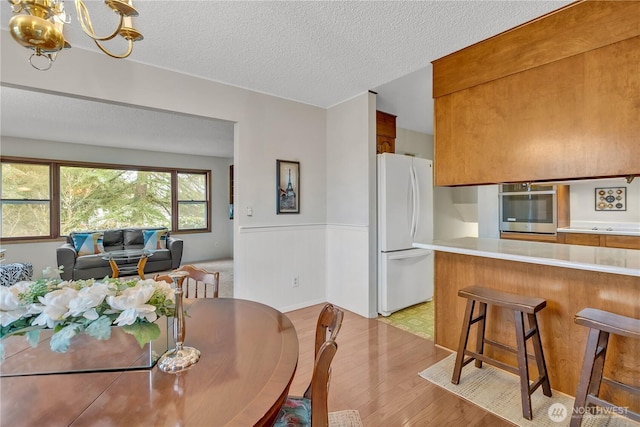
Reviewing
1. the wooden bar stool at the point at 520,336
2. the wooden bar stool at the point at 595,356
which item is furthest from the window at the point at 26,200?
the wooden bar stool at the point at 595,356

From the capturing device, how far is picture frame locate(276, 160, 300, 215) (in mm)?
3384

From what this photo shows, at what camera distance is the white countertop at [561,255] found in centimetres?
157

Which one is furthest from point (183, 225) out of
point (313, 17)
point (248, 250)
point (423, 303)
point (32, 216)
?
point (313, 17)

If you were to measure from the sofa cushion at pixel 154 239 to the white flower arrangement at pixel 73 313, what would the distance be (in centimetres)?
530

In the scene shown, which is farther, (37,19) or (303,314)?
(303,314)

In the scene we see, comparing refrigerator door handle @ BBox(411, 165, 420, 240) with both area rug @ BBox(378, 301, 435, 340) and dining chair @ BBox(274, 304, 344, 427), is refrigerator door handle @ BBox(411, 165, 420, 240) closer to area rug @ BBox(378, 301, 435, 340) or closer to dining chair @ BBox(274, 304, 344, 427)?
area rug @ BBox(378, 301, 435, 340)

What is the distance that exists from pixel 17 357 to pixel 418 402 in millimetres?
2009

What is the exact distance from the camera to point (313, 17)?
1.96 m

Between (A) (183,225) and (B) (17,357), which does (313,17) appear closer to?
(B) (17,357)

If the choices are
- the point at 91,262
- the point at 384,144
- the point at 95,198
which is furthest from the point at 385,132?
the point at 95,198

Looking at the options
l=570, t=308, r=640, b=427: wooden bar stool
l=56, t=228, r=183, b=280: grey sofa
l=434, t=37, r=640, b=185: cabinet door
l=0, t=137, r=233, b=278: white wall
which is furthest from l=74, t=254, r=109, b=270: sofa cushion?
l=570, t=308, r=640, b=427: wooden bar stool

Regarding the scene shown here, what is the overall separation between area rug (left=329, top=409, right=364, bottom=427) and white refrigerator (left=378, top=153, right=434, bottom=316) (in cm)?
164

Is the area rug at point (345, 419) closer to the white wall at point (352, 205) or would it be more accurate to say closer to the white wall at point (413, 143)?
the white wall at point (352, 205)

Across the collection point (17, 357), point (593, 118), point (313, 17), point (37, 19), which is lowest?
point (17, 357)
